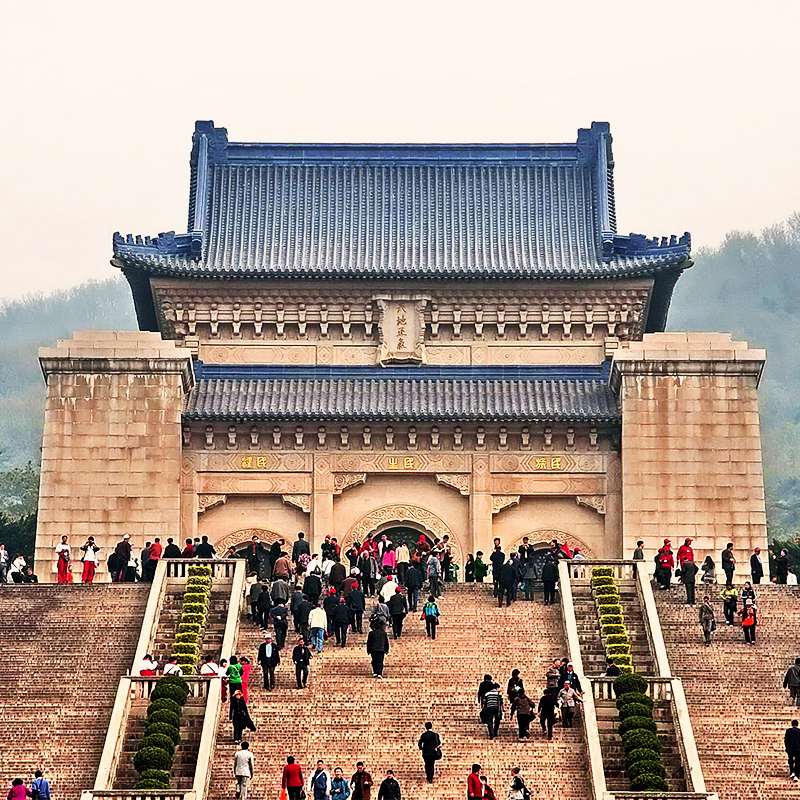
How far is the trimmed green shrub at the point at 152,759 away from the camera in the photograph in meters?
30.5

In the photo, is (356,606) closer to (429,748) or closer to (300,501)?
(429,748)

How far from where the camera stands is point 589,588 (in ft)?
127

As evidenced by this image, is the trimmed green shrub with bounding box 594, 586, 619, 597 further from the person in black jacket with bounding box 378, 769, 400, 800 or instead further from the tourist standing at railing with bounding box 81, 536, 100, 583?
the tourist standing at railing with bounding box 81, 536, 100, 583

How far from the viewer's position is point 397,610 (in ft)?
121

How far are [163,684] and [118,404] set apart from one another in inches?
691

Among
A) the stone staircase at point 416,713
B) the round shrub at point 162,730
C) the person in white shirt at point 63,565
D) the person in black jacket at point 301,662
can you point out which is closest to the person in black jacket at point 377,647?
the stone staircase at point 416,713

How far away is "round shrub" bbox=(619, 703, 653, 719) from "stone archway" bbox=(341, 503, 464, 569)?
18684 millimetres

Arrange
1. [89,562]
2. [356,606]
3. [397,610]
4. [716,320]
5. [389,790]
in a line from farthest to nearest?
[716,320] → [89,562] → [356,606] → [397,610] → [389,790]

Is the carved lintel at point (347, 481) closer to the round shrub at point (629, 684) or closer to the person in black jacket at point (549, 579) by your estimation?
the person in black jacket at point (549, 579)

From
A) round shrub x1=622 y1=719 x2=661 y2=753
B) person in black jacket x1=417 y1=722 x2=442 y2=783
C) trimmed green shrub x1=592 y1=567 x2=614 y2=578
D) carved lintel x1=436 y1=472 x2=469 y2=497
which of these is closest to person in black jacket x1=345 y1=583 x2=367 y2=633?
trimmed green shrub x1=592 y1=567 x2=614 y2=578

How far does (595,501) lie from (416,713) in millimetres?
18373

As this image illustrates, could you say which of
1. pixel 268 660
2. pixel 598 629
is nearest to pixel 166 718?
pixel 268 660

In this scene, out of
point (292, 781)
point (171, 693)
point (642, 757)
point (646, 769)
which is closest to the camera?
point (292, 781)

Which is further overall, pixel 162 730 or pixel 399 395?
pixel 399 395
